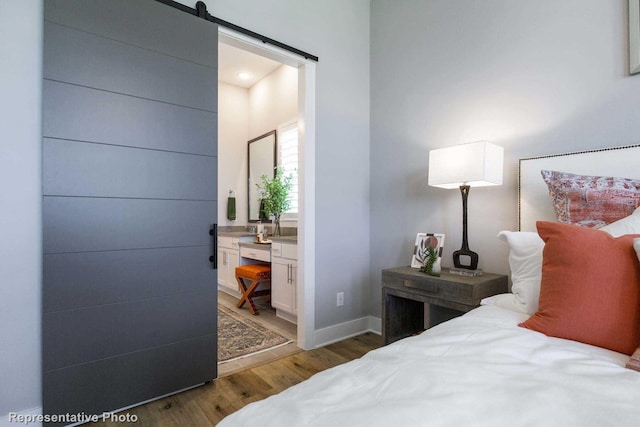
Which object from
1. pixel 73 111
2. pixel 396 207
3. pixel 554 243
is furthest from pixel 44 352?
pixel 396 207

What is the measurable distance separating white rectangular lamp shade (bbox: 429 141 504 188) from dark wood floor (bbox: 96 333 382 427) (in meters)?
1.56

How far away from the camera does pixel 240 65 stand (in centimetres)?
438

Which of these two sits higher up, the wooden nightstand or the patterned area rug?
the wooden nightstand

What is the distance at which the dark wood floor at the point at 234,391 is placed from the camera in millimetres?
1825

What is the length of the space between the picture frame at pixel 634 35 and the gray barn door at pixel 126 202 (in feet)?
7.69

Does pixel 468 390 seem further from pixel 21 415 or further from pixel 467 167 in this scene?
pixel 21 415

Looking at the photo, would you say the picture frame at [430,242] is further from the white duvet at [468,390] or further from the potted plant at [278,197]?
the potted plant at [278,197]

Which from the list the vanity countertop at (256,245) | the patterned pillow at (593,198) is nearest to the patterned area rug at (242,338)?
the vanity countertop at (256,245)

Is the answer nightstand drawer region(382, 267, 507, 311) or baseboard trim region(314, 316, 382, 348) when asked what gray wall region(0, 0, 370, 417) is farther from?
nightstand drawer region(382, 267, 507, 311)

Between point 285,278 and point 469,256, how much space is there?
5.64 feet

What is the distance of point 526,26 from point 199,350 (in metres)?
2.94

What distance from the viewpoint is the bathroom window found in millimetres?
4117

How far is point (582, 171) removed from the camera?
71.7 inches

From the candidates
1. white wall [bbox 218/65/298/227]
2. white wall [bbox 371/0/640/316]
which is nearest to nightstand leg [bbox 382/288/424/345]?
white wall [bbox 371/0/640/316]
